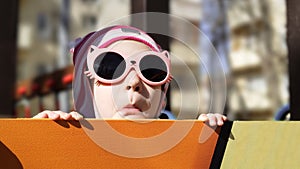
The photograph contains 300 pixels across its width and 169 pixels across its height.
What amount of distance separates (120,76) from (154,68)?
85 mm

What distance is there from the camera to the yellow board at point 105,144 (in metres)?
0.58

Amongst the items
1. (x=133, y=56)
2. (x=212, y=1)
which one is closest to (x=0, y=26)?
(x=133, y=56)

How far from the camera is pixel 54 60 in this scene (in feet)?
42.1

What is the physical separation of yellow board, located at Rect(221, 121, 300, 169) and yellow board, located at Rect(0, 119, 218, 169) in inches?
1.1

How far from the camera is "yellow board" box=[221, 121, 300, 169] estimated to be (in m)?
0.66

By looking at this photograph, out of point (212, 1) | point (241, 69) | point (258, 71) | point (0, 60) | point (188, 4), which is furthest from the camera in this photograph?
point (241, 69)

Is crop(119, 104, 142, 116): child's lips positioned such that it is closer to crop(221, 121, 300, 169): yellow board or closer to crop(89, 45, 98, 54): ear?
crop(89, 45, 98, 54): ear

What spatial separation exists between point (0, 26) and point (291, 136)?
1138mm

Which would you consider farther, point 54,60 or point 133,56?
point 54,60

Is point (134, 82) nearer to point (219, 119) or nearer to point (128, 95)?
point (128, 95)

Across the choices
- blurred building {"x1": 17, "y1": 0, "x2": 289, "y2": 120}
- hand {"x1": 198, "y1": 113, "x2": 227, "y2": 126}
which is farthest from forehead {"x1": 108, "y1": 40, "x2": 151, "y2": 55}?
blurred building {"x1": 17, "y1": 0, "x2": 289, "y2": 120}

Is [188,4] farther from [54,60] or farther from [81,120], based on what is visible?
[54,60]

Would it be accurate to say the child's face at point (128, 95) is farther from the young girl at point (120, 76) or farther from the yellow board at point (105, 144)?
the yellow board at point (105, 144)

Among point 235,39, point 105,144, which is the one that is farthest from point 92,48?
point 235,39
